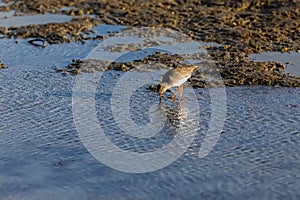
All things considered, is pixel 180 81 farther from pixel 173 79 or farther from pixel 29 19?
pixel 29 19

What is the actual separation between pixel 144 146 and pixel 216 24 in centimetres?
848

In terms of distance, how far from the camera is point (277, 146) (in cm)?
964

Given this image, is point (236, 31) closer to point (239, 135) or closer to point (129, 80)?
point (129, 80)

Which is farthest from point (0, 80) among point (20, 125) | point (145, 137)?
point (145, 137)

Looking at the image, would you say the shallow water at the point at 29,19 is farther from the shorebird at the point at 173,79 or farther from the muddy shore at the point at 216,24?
the shorebird at the point at 173,79

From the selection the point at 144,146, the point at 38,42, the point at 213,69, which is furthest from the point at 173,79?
the point at 38,42

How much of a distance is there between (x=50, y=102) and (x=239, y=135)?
4445 millimetres

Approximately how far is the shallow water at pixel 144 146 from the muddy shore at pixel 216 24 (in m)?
1.18

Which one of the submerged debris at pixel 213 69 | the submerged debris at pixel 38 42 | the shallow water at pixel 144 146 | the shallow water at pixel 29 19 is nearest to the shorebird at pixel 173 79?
the shallow water at pixel 144 146

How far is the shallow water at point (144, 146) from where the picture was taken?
27.7 feet

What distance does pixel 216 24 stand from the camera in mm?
17281

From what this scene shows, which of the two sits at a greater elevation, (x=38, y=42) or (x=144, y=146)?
(x=144, y=146)

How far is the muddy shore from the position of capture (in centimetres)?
1359

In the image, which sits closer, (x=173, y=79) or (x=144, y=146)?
(x=144, y=146)
